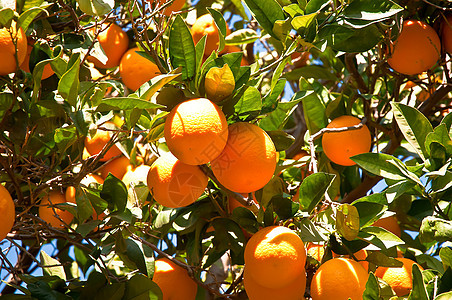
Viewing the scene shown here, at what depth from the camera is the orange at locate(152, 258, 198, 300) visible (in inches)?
65.0

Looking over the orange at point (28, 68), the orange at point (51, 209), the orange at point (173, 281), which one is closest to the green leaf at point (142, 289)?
the orange at point (173, 281)

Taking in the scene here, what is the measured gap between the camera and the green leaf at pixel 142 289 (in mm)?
1493

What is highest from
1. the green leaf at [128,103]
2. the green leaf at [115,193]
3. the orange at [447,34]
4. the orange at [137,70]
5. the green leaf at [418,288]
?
the green leaf at [128,103]

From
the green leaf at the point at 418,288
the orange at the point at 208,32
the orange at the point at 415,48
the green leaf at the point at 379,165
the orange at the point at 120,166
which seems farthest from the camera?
the orange at the point at 120,166

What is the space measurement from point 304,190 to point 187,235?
551mm

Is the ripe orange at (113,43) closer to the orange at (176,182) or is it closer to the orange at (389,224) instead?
the orange at (176,182)

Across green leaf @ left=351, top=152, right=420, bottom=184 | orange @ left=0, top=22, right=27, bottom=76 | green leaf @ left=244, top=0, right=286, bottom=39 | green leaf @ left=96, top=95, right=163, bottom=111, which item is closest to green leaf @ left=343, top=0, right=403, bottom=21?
green leaf @ left=244, top=0, right=286, bottom=39

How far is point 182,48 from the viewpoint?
4.48 ft

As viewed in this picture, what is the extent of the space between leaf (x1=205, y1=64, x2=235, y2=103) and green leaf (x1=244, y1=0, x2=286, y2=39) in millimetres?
282

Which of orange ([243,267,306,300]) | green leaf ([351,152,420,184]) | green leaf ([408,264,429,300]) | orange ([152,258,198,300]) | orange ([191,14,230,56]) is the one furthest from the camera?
orange ([191,14,230,56])

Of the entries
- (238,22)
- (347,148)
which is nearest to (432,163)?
(347,148)

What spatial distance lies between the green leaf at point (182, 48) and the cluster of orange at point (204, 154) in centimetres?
12

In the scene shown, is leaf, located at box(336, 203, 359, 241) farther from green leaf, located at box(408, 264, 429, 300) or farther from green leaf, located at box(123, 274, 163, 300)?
green leaf, located at box(123, 274, 163, 300)

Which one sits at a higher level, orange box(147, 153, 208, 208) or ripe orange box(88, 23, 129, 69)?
ripe orange box(88, 23, 129, 69)
